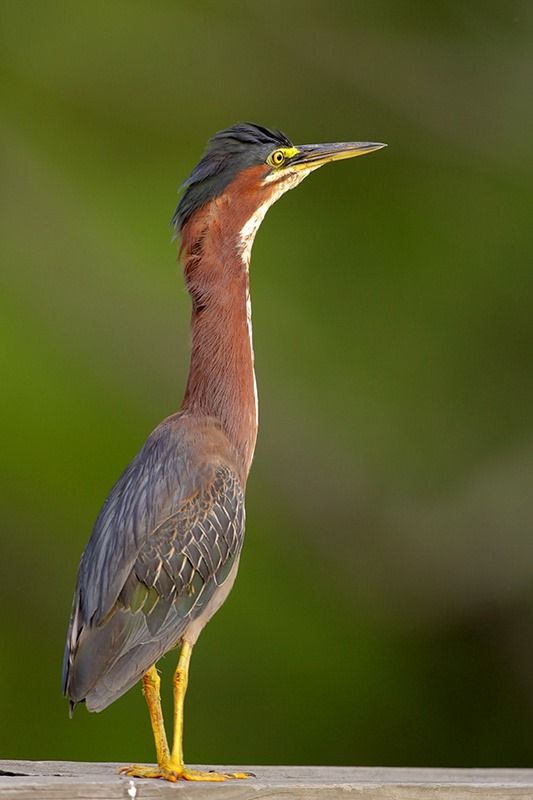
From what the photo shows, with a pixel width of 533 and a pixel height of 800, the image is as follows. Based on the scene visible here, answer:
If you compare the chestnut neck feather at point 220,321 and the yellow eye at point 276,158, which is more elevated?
the yellow eye at point 276,158

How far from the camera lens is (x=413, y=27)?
6035 mm

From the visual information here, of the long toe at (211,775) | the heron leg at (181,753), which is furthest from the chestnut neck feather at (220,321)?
the long toe at (211,775)

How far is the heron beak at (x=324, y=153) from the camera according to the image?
328cm

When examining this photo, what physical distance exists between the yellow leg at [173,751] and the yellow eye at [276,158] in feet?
3.27

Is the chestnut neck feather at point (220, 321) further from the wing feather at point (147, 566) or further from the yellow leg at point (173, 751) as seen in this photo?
the yellow leg at point (173, 751)

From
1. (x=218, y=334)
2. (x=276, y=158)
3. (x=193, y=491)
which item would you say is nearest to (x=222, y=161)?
(x=276, y=158)

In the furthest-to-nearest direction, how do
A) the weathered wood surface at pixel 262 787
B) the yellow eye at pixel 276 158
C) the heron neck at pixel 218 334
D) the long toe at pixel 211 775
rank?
1. the yellow eye at pixel 276 158
2. the heron neck at pixel 218 334
3. the long toe at pixel 211 775
4. the weathered wood surface at pixel 262 787

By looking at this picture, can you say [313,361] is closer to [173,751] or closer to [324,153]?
[324,153]

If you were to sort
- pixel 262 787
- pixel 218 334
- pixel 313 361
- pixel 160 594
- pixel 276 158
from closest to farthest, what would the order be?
pixel 262 787 → pixel 160 594 → pixel 218 334 → pixel 276 158 → pixel 313 361

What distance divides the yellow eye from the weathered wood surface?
124 centimetres

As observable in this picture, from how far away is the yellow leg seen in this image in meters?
2.66

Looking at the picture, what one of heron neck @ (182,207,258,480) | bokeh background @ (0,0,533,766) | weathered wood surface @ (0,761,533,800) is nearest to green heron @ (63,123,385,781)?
heron neck @ (182,207,258,480)

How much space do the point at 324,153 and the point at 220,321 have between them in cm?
43

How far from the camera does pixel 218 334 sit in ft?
10.4
